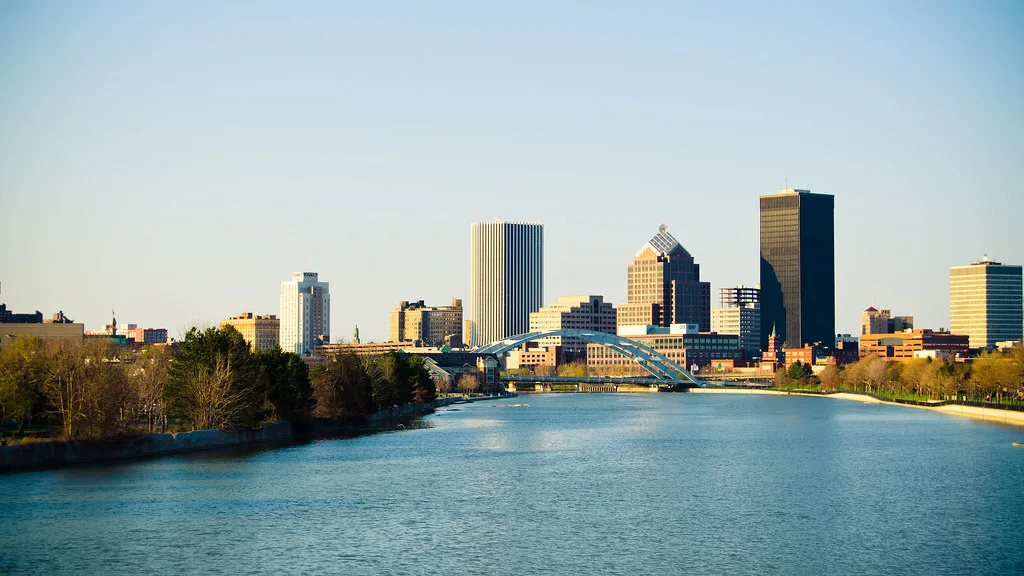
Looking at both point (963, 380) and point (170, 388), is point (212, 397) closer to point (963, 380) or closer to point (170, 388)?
point (170, 388)

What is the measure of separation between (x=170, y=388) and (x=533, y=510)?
3769 centimetres

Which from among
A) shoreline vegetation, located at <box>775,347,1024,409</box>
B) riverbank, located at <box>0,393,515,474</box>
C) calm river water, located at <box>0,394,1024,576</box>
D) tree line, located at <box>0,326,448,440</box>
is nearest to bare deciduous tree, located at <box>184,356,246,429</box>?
tree line, located at <box>0,326,448,440</box>

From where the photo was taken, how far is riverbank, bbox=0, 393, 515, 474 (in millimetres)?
66938

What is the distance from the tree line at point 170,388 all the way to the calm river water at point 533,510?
4449 millimetres

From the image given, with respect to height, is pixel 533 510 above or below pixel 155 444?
below

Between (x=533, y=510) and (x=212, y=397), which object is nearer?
(x=533, y=510)

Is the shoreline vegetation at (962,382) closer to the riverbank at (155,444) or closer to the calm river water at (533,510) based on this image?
the calm river water at (533,510)

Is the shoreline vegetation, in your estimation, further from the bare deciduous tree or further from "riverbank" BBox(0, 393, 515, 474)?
the bare deciduous tree

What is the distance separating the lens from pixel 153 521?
5159 cm

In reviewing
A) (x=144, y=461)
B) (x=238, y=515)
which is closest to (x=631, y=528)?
(x=238, y=515)

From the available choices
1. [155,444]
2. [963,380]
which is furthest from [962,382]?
[155,444]

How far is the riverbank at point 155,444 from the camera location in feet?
220

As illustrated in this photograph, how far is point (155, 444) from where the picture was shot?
77.1 metres

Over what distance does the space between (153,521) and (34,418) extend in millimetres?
33641
